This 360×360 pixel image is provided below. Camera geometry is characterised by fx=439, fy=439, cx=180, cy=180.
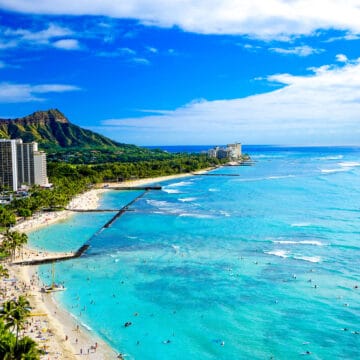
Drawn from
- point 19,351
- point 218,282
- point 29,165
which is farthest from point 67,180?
point 19,351

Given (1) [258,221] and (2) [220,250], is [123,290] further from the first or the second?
(1) [258,221]

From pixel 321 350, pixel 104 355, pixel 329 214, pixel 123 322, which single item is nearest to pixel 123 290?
pixel 123 322

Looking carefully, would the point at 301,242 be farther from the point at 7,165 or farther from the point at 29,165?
the point at 29,165

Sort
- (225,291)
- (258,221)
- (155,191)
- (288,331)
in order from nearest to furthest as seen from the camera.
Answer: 1. (288,331)
2. (225,291)
3. (258,221)
4. (155,191)

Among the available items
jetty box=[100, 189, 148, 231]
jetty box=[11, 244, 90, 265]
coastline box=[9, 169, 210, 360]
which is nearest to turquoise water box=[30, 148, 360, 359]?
coastline box=[9, 169, 210, 360]

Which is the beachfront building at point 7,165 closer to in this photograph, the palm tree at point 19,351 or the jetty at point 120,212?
the jetty at point 120,212

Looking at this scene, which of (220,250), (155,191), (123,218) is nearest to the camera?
(220,250)

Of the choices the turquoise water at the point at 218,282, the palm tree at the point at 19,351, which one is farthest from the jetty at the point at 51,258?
the palm tree at the point at 19,351

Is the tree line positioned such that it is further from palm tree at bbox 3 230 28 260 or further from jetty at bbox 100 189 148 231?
palm tree at bbox 3 230 28 260
